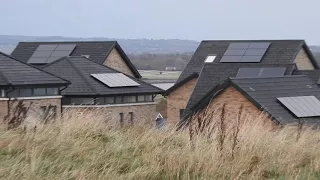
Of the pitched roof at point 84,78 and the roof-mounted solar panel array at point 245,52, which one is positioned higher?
the roof-mounted solar panel array at point 245,52

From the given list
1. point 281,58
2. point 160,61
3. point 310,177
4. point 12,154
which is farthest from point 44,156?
point 160,61

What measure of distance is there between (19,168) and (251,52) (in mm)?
43883

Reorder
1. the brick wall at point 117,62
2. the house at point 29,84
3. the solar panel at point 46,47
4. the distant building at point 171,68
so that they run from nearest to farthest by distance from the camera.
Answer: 1. the house at point 29,84
2. the brick wall at point 117,62
3. the solar panel at point 46,47
4. the distant building at point 171,68

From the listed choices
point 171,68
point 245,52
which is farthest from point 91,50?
point 171,68

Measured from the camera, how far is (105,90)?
139 ft

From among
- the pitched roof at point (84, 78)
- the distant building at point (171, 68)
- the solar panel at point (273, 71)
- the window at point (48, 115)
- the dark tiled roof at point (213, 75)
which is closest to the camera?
the window at point (48, 115)

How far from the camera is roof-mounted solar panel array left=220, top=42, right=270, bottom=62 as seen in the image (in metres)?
48.9

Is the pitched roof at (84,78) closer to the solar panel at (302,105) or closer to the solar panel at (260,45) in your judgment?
the solar panel at (260,45)

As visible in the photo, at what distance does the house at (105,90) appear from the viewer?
41.6 meters

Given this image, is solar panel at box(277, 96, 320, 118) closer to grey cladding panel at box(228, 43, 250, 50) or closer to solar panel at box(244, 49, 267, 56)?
solar panel at box(244, 49, 267, 56)

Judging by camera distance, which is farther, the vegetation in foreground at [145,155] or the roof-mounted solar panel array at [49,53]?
the roof-mounted solar panel array at [49,53]

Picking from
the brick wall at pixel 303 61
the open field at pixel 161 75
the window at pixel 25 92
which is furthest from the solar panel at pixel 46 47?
the open field at pixel 161 75

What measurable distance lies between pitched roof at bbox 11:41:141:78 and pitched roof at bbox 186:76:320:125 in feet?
68.3

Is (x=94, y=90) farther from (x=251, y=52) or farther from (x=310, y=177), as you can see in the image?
(x=310, y=177)
